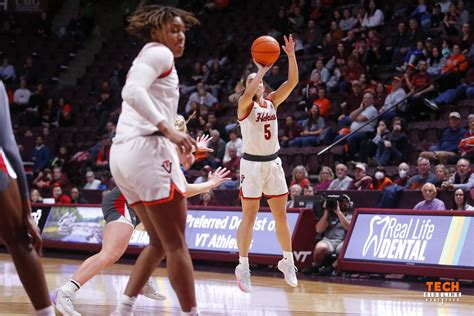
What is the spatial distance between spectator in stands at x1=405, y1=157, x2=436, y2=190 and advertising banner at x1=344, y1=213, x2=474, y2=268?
1.36 m

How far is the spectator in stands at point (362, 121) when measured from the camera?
1555 centimetres

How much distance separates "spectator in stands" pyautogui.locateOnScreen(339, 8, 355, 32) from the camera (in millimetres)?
18859

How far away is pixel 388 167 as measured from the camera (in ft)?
47.7

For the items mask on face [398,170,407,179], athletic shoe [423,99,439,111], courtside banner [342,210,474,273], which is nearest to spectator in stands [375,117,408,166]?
athletic shoe [423,99,439,111]

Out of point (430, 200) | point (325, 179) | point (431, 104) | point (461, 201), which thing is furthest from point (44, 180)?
point (461, 201)

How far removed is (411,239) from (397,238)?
0.21 m

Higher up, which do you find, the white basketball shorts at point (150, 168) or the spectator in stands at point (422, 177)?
the white basketball shorts at point (150, 168)

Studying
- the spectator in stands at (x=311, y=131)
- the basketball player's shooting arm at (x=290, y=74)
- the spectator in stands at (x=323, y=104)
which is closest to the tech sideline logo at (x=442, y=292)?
the basketball player's shooting arm at (x=290, y=74)

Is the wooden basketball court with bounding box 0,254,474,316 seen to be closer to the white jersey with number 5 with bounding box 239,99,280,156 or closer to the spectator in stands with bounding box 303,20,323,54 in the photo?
the white jersey with number 5 with bounding box 239,99,280,156

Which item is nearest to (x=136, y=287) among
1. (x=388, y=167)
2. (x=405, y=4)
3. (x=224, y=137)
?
(x=388, y=167)

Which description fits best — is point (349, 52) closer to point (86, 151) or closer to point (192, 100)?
→ point (192, 100)

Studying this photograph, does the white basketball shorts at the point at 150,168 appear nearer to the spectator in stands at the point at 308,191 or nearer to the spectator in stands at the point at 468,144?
the spectator in stands at the point at 468,144

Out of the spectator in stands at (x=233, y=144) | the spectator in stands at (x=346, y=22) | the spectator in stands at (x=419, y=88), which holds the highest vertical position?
the spectator in stands at (x=346, y=22)

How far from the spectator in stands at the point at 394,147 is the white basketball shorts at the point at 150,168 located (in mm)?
9912
